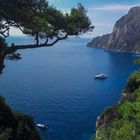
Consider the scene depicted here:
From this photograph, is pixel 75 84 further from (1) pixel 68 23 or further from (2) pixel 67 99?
(1) pixel 68 23

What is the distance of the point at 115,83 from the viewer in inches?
5591

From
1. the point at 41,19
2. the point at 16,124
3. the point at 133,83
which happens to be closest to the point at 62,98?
the point at 133,83

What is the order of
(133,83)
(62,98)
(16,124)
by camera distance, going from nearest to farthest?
1. (16,124)
2. (133,83)
3. (62,98)

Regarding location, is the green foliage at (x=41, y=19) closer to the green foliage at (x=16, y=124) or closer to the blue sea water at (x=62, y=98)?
the green foliage at (x=16, y=124)

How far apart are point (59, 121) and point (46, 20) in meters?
62.9

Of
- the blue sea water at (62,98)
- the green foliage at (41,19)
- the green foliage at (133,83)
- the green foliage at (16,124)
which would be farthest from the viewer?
the blue sea water at (62,98)

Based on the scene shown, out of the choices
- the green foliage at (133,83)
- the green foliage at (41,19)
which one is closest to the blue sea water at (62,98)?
the green foliage at (133,83)

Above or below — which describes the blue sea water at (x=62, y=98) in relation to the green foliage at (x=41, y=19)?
below

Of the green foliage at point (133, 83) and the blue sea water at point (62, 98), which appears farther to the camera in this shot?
the blue sea water at point (62, 98)

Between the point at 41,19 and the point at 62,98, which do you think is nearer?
the point at 41,19

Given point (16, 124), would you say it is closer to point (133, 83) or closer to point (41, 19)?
point (41, 19)

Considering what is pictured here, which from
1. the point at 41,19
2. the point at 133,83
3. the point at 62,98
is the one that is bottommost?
the point at 62,98

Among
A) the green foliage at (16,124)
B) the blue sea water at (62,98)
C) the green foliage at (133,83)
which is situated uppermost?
the green foliage at (16,124)

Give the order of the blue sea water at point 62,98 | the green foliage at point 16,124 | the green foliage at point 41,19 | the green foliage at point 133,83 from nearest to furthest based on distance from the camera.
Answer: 1. the green foliage at point 41,19
2. the green foliage at point 16,124
3. the green foliage at point 133,83
4. the blue sea water at point 62,98
